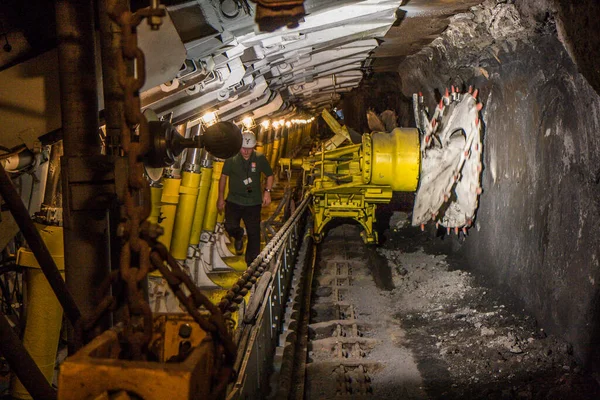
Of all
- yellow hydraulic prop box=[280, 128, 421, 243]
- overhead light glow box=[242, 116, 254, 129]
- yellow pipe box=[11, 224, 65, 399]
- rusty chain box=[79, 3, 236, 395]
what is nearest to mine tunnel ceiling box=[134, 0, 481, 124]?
overhead light glow box=[242, 116, 254, 129]

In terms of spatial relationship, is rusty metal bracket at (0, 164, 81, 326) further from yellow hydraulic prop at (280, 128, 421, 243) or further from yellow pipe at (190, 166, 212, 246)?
yellow hydraulic prop at (280, 128, 421, 243)

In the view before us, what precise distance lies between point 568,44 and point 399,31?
13.2 feet

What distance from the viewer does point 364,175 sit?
7.78 metres

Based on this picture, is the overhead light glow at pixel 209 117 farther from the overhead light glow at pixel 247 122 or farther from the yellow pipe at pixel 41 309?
the yellow pipe at pixel 41 309

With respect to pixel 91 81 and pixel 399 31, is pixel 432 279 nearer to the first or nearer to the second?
pixel 399 31

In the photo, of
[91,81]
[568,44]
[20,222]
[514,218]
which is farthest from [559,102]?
[20,222]

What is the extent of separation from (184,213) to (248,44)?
9.06ft

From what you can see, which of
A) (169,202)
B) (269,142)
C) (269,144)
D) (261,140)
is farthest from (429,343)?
(269,144)

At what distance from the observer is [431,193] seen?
7191 mm

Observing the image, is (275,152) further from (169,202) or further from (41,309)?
(41,309)

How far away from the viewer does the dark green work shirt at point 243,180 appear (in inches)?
273

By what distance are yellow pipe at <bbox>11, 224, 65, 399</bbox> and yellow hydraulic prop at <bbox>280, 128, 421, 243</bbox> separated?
5000mm

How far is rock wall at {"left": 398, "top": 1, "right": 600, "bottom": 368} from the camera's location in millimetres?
3758

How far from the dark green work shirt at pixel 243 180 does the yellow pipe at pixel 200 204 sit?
99 centimetres
